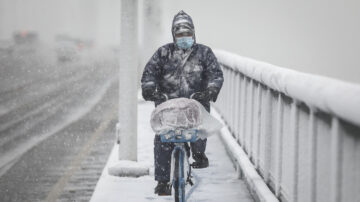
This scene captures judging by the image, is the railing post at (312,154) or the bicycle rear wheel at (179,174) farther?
the bicycle rear wheel at (179,174)

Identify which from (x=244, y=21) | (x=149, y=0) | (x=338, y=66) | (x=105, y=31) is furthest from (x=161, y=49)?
(x=105, y=31)

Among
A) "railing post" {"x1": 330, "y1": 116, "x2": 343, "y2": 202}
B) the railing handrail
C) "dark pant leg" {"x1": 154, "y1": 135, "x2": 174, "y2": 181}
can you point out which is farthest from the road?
"railing post" {"x1": 330, "y1": 116, "x2": 343, "y2": 202}

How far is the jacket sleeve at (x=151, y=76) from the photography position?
234 inches

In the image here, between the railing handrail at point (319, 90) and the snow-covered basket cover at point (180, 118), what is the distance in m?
0.68

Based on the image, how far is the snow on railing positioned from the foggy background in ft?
194

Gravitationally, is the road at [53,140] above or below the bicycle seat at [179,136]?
below

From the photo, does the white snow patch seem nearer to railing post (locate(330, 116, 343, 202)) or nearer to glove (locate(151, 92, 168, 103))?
glove (locate(151, 92, 168, 103))

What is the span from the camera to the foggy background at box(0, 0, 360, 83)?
7488cm

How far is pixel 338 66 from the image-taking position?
7125 centimetres

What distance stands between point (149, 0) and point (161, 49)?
38.9ft

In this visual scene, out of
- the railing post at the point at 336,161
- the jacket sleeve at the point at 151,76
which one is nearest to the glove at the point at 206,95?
the jacket sleeve at the point at 151,76

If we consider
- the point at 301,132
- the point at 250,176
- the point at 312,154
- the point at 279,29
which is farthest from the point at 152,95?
the point at 279,29

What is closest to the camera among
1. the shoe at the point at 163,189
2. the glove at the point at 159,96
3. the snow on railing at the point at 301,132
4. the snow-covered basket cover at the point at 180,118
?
the snow on railing at the point at 301,132

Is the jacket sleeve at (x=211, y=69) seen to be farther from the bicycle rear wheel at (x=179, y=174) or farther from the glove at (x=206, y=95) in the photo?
the bicycle rear wheel at (x=179, y=174)
